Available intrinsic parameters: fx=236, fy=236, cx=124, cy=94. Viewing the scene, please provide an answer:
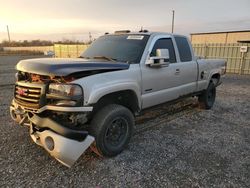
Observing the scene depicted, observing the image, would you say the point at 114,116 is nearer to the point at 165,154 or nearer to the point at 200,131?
the point at 165,154

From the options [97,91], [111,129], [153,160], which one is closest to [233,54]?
[153,160]

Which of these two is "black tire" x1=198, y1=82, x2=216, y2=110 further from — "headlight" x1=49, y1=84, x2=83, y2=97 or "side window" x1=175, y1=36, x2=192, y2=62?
"headlight" x1=49, y1=84, x2=83, y2=97

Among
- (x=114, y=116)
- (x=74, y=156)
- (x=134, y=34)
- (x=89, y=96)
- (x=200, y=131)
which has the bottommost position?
(x=200, y=131)

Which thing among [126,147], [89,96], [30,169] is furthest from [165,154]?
[30,169]

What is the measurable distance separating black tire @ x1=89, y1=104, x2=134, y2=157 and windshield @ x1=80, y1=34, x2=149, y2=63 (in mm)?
998

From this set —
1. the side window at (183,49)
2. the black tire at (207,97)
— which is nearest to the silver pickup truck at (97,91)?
the side window at (183,49)

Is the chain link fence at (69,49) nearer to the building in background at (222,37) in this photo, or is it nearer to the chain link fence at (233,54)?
the building in background at (222,37)

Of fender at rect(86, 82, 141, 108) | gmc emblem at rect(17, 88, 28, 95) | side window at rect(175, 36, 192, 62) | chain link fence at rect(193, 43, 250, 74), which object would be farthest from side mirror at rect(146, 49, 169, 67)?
chain link fence at rect(193, 43, 250, 74)

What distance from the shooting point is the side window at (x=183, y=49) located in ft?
17.3

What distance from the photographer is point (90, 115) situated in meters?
3.50

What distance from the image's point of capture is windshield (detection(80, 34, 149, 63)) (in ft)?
13.9

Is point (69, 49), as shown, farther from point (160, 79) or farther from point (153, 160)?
point (153, 160)

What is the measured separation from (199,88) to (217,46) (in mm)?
13335

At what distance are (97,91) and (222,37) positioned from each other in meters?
25.1
